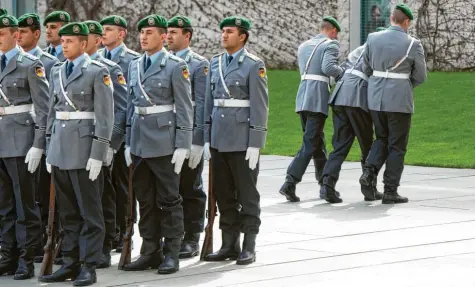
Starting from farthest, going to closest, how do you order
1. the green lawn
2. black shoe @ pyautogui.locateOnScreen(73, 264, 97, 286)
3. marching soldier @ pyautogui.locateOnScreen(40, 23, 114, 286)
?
the green lawn < marching soldier @ pyautogui.locateOnScreen(40, 23, 114, 286) < black shoe @ pyautogui.locateOnScreen(73, 264, 97, 286)

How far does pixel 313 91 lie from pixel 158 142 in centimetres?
421

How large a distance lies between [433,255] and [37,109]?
3.11 metres

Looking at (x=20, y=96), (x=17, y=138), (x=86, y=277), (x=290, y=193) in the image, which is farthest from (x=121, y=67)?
(x=290, y=193)

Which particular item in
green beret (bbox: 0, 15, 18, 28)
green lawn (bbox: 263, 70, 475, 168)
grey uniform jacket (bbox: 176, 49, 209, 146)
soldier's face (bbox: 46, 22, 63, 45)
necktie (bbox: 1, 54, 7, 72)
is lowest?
green lawn (bbox: 263, 70, 475, 168)

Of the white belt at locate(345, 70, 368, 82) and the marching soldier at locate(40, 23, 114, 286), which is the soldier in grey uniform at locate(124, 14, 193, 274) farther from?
the white belt at locate(345, 70, 368, 82)

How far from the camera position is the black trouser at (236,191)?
9.38m

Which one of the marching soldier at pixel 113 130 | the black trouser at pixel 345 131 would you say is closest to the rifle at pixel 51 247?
the marching soldier at pixel 113 130

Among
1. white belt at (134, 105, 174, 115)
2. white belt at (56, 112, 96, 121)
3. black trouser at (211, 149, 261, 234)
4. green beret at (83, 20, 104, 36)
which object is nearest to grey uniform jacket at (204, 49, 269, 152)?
black trouser at (211, 149, 261, 234)

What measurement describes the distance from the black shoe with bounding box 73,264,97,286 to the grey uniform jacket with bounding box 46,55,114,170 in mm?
692

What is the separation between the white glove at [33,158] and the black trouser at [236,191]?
1.42 metres

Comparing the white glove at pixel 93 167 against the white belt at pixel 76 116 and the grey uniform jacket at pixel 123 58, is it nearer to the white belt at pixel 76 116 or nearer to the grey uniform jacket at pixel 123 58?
the white belt at pixel 76 116

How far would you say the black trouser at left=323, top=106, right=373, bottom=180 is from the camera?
42.1 ft

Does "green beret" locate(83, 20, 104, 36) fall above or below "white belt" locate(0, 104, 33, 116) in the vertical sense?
above

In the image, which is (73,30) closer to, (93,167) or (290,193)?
(93,167)
